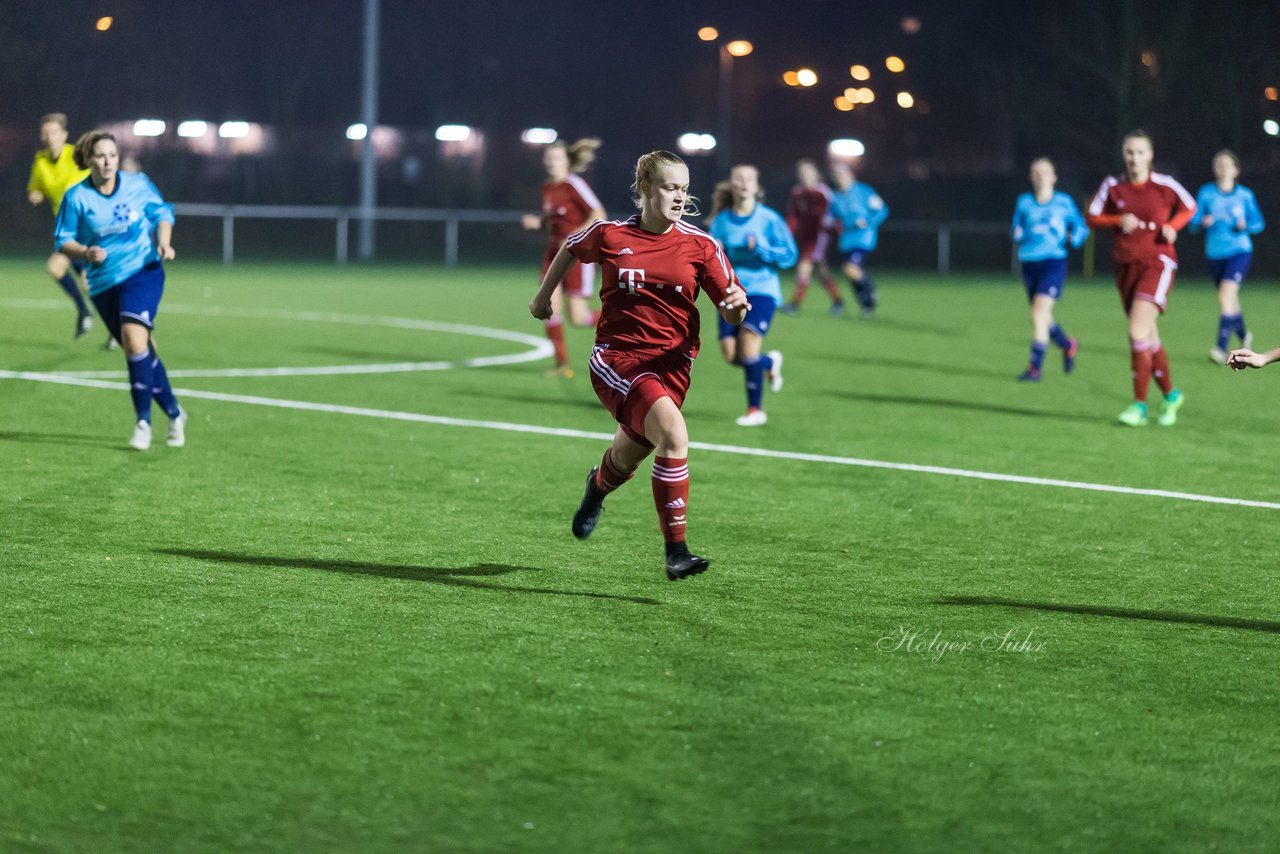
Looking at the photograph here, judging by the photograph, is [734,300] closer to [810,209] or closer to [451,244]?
→ [810,209]

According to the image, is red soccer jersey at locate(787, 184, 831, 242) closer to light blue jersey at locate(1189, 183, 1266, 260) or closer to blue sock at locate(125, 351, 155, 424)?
light blue jersey at locate(1189, 183, 1266, 260)

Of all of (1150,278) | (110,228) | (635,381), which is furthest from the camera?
(1150,278)

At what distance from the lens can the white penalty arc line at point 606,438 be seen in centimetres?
1000

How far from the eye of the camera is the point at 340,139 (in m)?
73.1

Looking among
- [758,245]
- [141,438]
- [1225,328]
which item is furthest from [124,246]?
[1225,328]

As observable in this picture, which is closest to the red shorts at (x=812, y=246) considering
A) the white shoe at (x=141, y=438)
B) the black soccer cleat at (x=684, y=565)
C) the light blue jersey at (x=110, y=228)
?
the light blue jersey at (x=110, y=228)

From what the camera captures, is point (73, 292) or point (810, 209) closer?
point (73, 292)

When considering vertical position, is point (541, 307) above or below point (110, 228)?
above

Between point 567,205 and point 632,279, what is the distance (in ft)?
28.1

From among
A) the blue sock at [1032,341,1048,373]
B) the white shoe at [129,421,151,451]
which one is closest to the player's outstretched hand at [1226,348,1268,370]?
the white shoe at [129,421,151,451]

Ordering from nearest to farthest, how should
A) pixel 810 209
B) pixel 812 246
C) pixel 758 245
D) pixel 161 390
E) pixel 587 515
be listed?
pixel 587 515, pixel 161 390, pixel 758 245, pixel 810 209, pixel 812 246

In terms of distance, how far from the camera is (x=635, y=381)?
721cm

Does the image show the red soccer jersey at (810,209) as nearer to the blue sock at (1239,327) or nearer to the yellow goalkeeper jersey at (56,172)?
the blue sock at (1239,327)

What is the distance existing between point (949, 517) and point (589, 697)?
403 cm
